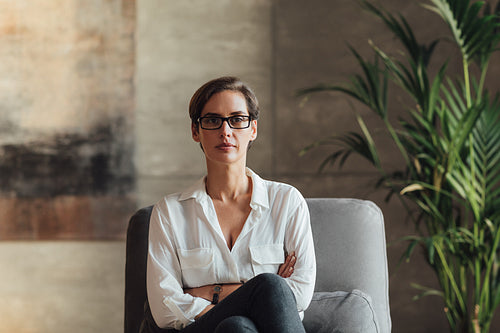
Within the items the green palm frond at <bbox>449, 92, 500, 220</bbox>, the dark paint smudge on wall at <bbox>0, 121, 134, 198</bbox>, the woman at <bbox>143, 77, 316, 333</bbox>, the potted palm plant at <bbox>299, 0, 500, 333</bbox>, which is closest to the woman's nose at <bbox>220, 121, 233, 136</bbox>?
the woman at <bbox>143, 77, 316, 333</bbox>

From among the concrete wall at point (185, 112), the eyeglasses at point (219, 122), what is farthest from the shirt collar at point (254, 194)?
the concrete wall at point (185, 112)

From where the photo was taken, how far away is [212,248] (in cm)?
200

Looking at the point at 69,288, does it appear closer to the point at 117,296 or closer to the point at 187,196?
the point at 117,296

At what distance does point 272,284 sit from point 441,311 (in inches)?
78.0

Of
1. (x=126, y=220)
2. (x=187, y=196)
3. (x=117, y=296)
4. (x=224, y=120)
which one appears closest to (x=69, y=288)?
(x=117, y=296)

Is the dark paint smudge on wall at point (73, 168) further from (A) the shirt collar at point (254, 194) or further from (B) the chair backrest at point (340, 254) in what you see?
(A) the shirt collar at point (254, 194)

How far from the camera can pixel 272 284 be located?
5.57ft

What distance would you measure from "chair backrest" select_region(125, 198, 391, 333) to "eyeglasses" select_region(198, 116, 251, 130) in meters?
0.50

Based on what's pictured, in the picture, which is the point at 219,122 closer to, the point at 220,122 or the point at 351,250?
the point at 220,122

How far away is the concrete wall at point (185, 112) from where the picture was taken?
341cm

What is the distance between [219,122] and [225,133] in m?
0.05

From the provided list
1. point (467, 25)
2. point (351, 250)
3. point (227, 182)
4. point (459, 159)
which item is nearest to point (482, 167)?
point (459, 159)

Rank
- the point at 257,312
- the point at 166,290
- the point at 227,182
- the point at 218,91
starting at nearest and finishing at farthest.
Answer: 1. the point at 257,312
2. the point at 166,290
3. the point at 218,91
4. the point at 227,182

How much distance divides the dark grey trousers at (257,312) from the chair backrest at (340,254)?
1.57 feet
